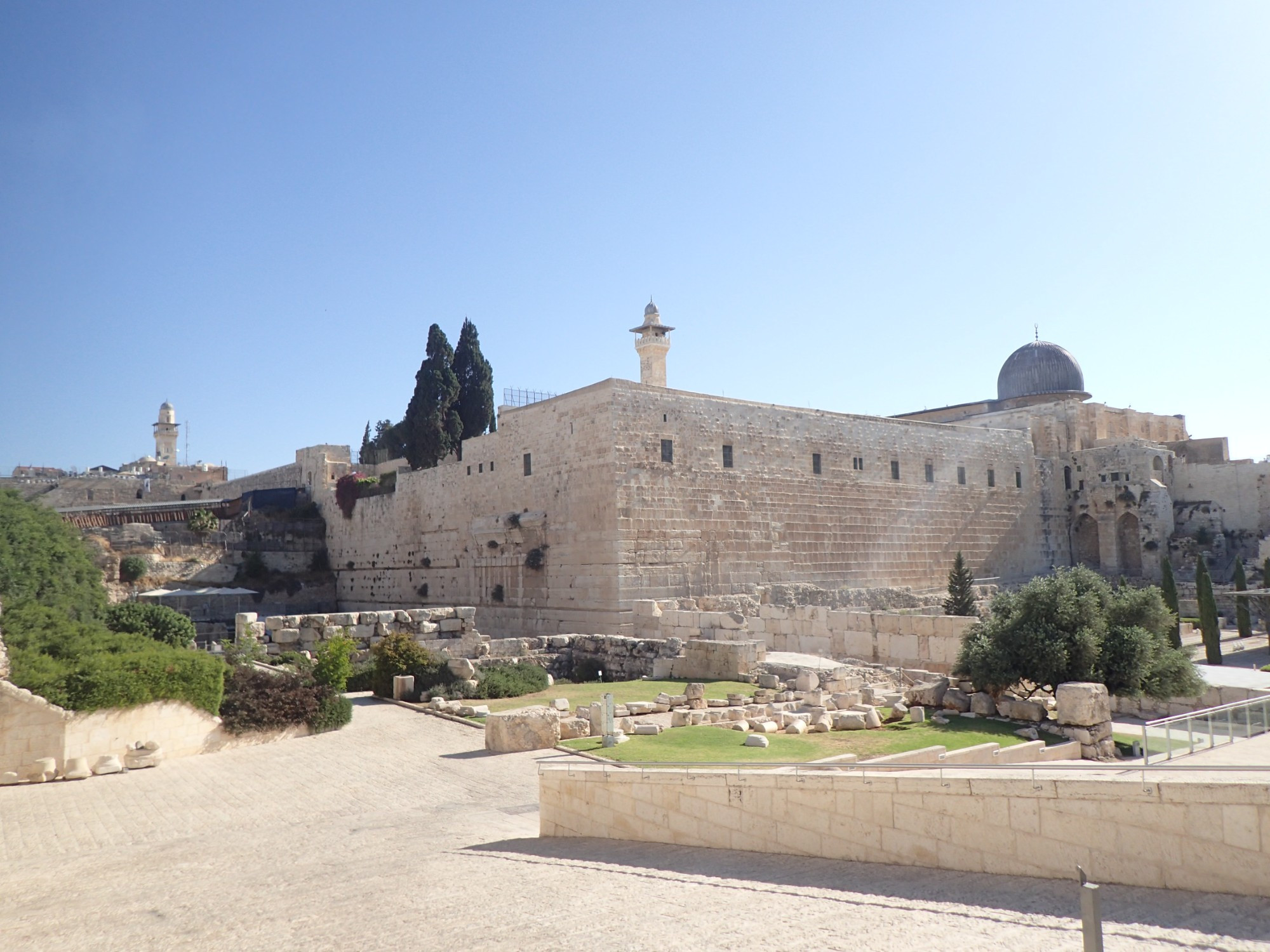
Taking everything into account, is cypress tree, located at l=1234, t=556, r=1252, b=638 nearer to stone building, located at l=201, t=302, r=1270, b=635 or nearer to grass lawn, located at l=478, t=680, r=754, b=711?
stone building, located at l=201, t=302, r=1270, b=635

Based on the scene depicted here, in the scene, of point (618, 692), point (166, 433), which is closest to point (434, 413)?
point (618, 692)

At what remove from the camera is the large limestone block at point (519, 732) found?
31.9 ft

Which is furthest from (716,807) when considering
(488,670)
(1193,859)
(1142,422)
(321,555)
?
(1142,422)

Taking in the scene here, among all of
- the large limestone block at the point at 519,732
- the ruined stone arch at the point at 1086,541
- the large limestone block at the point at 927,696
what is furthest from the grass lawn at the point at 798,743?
the ruined stone arch at the point at 1086,541

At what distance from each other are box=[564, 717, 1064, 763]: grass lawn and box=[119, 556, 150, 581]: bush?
21640 millimetres

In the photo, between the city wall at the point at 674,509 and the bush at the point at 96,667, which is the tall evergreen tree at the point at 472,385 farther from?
the bush at the point at 96,667

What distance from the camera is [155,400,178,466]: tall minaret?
222ft

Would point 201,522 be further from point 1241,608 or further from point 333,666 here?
point 1241,608

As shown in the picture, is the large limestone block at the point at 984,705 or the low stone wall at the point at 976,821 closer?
the low stone wall at the point at 976,821

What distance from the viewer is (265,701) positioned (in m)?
10.8

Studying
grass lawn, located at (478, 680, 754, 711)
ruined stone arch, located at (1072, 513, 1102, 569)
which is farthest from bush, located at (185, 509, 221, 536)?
ruined stone arch, located at (1072, 513, 1102, 569)

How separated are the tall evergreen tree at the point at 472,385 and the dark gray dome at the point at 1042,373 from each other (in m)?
19.5

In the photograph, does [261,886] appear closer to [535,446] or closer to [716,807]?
[716,807]

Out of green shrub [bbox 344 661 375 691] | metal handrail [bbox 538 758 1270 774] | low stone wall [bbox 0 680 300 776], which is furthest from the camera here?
green shrub [bbox 344 661 375 691]
